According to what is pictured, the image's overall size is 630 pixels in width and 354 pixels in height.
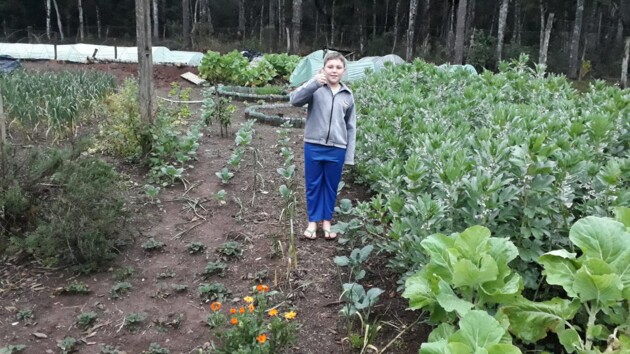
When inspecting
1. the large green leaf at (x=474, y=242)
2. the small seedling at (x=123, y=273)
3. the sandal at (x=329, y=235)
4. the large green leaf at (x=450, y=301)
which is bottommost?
the small seedling at (x=123, y=273)

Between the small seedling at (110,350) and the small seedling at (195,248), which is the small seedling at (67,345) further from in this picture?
the small seedling at (195,248)

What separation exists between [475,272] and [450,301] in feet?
0.48

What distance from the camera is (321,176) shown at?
4410 millimetres

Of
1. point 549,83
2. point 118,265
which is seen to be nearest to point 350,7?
point 549,83

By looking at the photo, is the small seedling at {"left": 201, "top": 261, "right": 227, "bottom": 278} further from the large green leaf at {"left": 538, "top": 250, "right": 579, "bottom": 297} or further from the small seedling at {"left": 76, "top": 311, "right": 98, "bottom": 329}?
the large green leaf at {"left": 538, "top": 250, "right": 579, "bottom": 297}

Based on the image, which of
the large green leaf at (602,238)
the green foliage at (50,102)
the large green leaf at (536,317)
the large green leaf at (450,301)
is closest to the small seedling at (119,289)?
the large green leaf at (450,301)

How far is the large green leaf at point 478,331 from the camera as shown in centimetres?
179

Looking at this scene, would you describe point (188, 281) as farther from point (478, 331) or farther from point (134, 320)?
point (478, 331)

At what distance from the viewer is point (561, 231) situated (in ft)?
8.99

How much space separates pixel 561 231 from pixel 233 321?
1.70m

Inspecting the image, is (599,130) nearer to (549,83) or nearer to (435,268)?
(435,268)

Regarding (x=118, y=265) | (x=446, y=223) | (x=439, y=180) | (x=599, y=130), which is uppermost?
(x=599, y=130)

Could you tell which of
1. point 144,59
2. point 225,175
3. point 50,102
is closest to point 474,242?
point 225,175

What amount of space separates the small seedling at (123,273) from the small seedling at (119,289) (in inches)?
4.4
